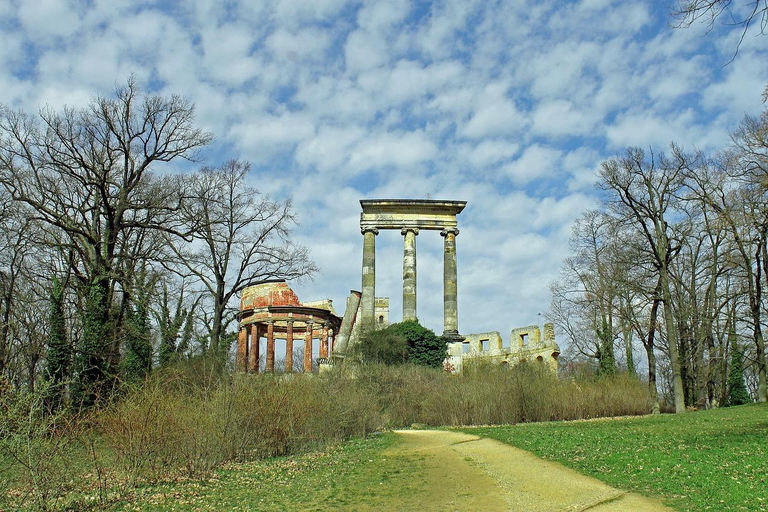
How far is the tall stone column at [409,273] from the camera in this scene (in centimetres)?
3975

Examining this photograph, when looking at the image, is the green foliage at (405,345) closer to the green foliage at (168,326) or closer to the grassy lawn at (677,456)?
the green foliage at (168,326)

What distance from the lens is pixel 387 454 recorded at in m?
15.5

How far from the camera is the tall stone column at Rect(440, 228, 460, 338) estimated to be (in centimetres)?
3975

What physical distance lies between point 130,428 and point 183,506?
8.07 ft

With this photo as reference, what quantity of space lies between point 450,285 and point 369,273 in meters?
4.91

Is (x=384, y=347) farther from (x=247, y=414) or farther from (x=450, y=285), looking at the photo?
(x=247, y=414)

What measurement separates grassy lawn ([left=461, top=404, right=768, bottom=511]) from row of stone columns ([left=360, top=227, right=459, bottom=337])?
2043 cm

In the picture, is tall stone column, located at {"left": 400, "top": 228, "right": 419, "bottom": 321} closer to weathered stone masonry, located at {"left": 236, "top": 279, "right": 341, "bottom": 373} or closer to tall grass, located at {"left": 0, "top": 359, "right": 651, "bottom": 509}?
weathered stone masonry, located at {"left": 236, "top": 279, "right": 341, "bottom": 373}

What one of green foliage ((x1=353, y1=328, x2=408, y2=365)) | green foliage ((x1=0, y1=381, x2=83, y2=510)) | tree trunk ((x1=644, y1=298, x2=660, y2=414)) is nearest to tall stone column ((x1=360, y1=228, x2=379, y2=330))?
green foliage ((x1=353, y1=328, x2=408, y2=365))

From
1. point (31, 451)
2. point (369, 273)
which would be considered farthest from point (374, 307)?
point (31, 451)

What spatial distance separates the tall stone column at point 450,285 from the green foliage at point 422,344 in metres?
2.75

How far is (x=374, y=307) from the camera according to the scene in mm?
40469

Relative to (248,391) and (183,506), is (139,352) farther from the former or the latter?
(183,506)

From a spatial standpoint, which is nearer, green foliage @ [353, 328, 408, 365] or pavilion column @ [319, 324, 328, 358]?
green foliage @ [353, 328, 408, 365]
